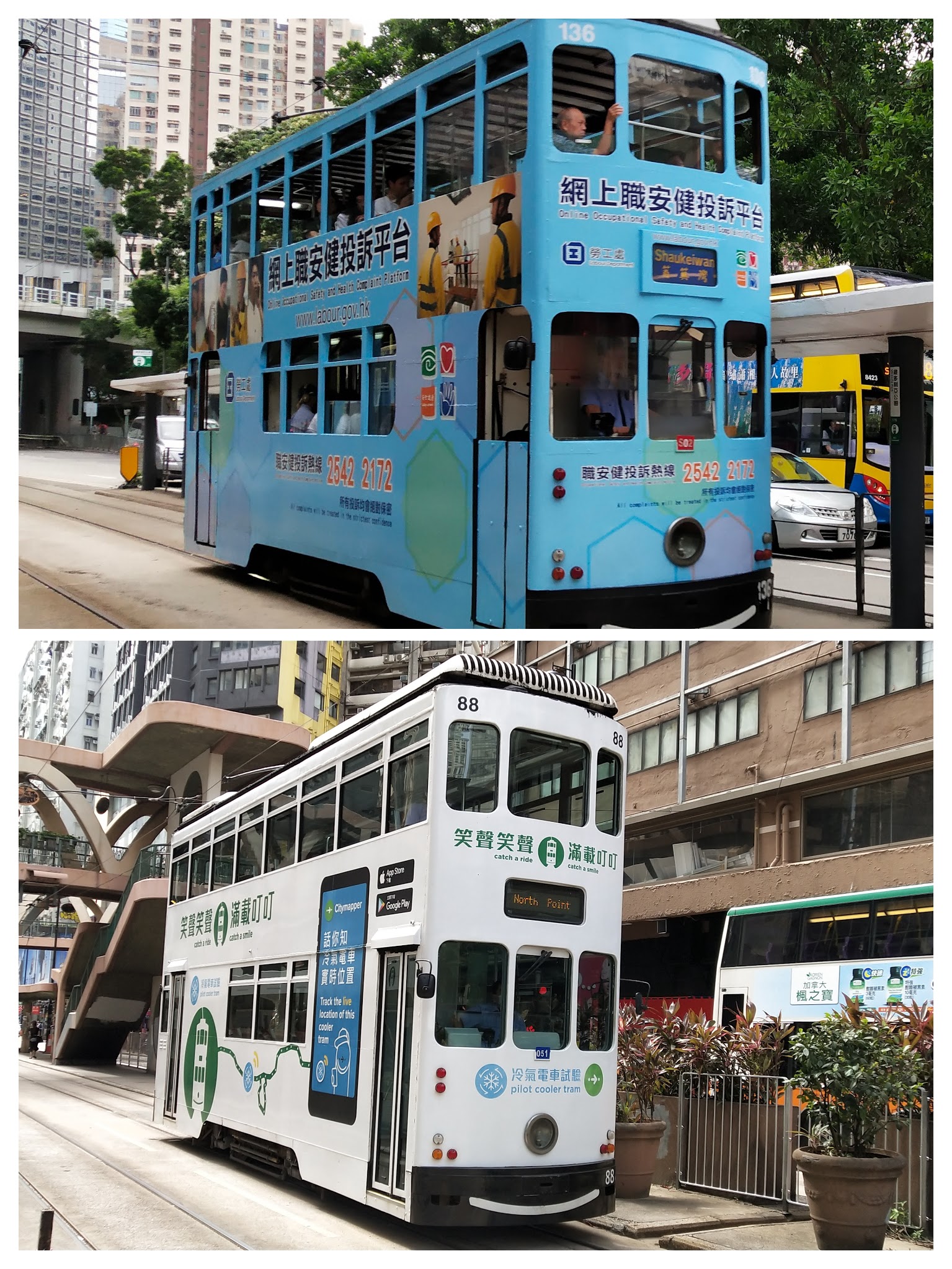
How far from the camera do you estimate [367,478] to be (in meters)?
11.4

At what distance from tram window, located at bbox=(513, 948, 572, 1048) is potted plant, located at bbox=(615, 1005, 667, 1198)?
2.39m

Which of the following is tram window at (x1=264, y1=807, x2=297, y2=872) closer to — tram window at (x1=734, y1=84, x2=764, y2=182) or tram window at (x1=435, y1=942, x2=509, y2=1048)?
tram window at (x1=435, y1=942, x2=509, y2=1048)

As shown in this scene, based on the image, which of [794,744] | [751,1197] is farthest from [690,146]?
[794,744]

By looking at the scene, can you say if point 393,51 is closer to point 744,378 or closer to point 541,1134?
point 744,378

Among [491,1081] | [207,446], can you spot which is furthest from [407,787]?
[207,446]

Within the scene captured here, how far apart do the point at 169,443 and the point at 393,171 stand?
21562mm

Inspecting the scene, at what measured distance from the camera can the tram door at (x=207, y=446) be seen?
15117 mm

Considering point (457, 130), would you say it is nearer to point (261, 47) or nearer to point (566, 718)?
point (566, 718)

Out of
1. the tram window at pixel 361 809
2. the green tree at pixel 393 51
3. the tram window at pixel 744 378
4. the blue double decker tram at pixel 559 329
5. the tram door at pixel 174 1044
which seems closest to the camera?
the tram window at pixel 361 809

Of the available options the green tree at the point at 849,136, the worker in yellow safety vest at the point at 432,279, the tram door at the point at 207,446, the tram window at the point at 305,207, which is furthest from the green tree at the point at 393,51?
the worker in yellow safety vest at the point at 432,279

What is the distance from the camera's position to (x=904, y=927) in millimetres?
11992

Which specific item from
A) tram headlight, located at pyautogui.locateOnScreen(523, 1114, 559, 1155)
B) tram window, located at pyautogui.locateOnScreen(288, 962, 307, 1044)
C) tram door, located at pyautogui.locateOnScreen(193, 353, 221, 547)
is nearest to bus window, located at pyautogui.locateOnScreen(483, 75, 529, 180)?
tram window, located at pyautogui.locateOnScreen(288, 962, 307, 1044)

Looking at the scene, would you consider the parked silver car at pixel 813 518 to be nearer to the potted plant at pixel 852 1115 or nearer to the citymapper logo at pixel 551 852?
the potted plant at pixel 852 1115

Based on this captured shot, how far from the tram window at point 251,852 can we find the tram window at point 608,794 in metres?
3.37
